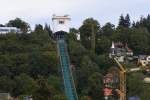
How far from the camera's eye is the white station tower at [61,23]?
188 feet

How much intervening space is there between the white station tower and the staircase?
5797 millimetres

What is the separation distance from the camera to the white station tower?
5716cm

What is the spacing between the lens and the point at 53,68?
49.8 meters

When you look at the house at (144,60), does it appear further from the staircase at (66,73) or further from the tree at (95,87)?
the tree at (95,87)

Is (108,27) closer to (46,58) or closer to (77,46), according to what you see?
(77,46)

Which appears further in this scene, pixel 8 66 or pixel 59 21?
pixel 59 21

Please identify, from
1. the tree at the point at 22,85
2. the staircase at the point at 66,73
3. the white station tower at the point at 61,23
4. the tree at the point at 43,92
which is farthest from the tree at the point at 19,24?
the tree at the point at 43,92

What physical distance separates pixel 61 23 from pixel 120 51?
7.50 m

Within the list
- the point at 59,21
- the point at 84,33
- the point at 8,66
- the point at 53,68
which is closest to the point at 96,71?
the point at 53,68

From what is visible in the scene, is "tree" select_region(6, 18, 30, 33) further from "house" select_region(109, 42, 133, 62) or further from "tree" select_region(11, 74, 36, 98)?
"tree" select_region(11, 74, 36, 98)

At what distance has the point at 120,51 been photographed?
6366cm

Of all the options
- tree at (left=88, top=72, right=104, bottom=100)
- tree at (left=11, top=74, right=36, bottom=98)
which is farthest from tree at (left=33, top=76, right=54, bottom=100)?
tree at (left=88, top=72, right=104, bottom=100)

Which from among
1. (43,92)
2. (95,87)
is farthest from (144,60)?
(43,92)

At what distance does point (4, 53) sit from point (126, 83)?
1316 centimetres
